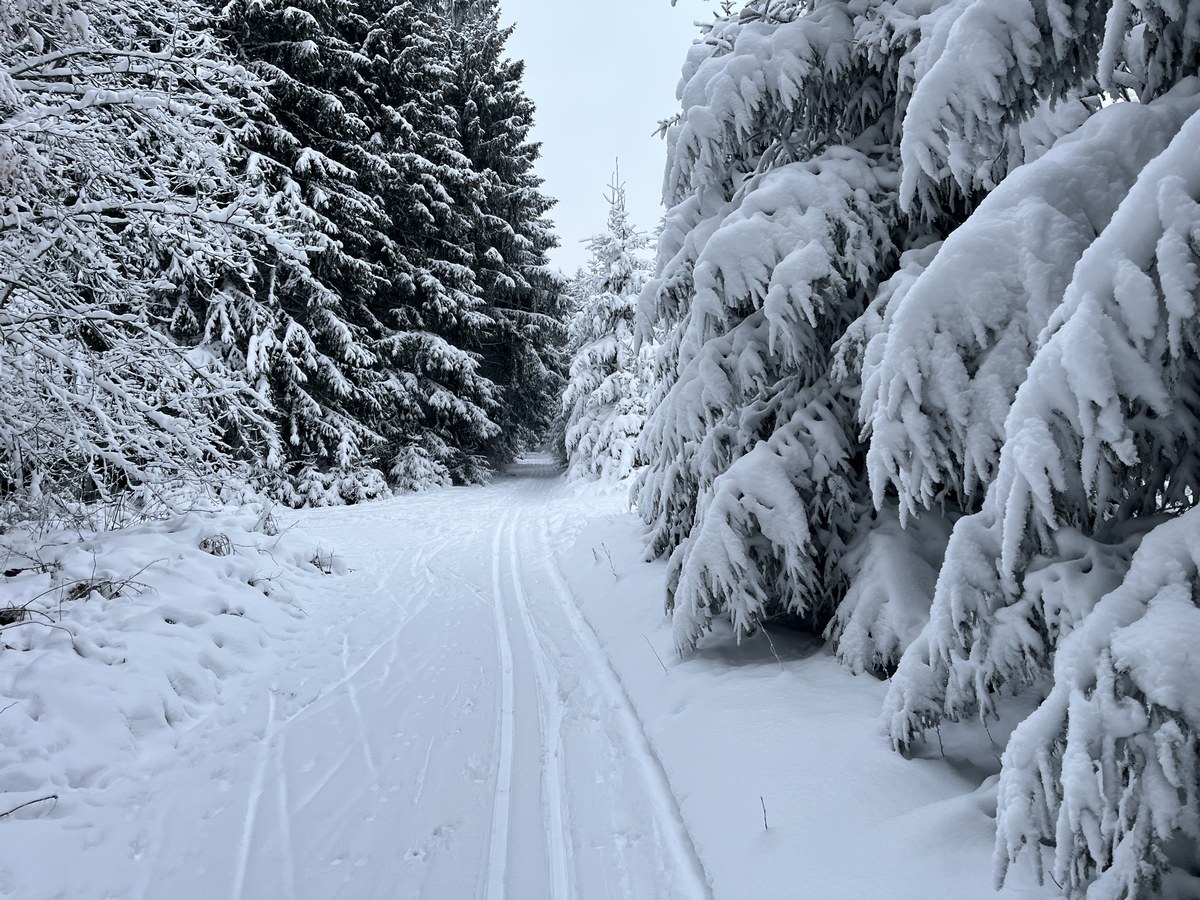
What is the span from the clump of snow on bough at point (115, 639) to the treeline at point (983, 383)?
12.2 feet

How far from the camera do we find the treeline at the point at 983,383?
5.26 feet

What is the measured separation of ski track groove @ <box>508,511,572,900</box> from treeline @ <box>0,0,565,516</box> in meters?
3.88

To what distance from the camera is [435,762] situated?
12.2ft

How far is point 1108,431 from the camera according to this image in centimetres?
167

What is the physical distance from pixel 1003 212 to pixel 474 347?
20.6 metres

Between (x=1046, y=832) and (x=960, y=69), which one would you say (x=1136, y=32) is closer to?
(x=960, y=69)

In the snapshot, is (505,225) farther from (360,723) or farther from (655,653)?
(360,723)

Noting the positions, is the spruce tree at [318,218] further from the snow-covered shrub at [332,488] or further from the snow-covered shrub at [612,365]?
the snow-covered shrub at [612,365]

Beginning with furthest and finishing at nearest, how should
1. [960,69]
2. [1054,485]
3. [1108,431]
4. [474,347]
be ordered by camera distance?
[474,347], [960,69], [1054,485], [1108,431]

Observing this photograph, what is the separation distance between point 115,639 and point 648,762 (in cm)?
Answer: 404

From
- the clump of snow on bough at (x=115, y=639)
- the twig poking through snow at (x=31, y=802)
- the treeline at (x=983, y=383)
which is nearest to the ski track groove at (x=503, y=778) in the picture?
the treeline at (x=983, y=383)

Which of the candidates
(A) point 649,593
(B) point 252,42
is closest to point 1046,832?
(A) point 649,593

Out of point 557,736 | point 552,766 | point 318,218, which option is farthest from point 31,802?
point 318,218

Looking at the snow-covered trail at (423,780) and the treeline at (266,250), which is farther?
the treeline at (266,250)
